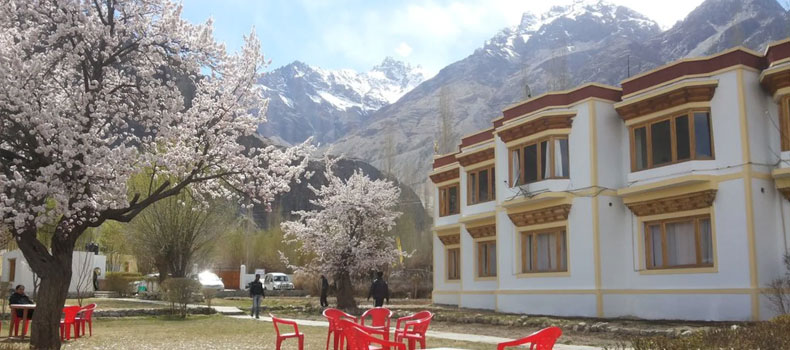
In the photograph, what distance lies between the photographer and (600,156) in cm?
2123

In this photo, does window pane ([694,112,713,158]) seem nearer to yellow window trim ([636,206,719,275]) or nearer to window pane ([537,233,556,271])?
yellow window trim ([636,206,719,275])

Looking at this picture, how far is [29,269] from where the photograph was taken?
124ft

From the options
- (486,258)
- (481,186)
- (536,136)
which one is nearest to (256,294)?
(486,258)

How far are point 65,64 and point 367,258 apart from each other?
690 inches

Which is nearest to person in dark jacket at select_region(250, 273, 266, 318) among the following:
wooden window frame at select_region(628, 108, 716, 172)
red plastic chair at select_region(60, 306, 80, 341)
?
red plastic chair at select_region(60, 306, 80, 341)

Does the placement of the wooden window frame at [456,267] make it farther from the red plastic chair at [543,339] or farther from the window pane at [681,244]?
the red plastic chair at [543,339]

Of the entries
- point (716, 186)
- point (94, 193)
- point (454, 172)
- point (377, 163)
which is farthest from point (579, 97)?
point (377, 163)

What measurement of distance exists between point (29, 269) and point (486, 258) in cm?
2642

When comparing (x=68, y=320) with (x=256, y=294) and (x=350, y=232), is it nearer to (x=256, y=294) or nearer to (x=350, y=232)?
(x=256, y=294)

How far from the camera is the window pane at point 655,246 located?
64.7 feet

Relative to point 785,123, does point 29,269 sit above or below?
below

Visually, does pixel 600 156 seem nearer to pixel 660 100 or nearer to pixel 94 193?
pixel 660 100

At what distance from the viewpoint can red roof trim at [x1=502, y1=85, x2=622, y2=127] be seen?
71.1 ft

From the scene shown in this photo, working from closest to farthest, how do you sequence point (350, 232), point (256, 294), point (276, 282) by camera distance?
point (256, 294), point (350, 232), point (276, 282)
